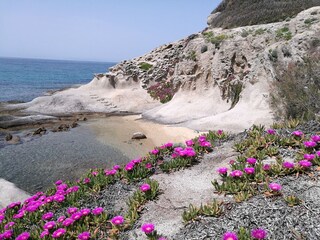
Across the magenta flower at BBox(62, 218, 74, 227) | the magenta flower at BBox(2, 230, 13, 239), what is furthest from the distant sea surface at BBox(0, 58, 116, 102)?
the magenta flower at BBox(62, 218, 74, 227)

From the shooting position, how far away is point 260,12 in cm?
3300

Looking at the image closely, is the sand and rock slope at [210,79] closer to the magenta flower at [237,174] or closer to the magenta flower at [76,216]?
the magenta flower at [237,174]

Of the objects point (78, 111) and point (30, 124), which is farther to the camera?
point (78, 111)

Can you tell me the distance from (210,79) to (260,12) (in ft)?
43.5

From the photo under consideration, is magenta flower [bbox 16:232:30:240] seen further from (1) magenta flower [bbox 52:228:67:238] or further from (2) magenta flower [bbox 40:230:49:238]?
(1) magenta flower [bbox 52:228:67:238]

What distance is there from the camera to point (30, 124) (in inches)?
946

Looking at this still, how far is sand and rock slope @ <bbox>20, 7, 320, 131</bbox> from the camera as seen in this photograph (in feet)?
58.0

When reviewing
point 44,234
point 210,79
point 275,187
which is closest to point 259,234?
point 275,187

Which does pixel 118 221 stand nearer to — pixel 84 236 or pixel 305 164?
pixel 84 236

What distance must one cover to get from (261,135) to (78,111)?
977 inches

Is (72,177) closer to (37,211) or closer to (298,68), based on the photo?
(37,211)

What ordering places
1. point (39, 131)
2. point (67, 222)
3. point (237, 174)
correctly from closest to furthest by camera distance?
point (67, 222) < point (237, 174) < point (39, 131)

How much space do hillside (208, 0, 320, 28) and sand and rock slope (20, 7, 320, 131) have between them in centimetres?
554

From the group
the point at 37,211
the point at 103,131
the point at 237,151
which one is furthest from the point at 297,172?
the point at 103,131
